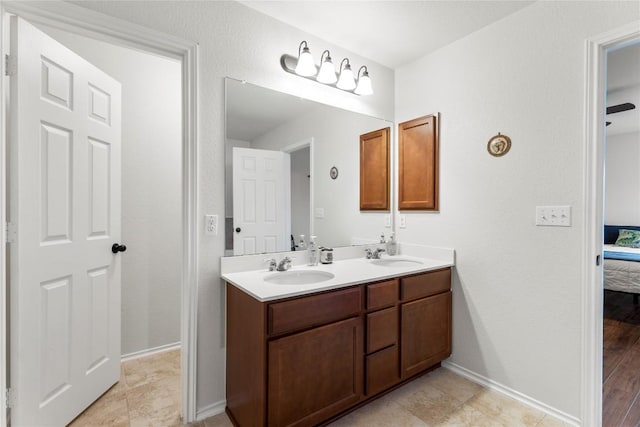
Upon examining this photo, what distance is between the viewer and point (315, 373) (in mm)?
1508

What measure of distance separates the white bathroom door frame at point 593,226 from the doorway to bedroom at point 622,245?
0.18 metres

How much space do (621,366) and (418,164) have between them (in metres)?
2.11

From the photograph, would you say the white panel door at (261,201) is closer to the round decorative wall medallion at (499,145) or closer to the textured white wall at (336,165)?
the textured white wall at (336,165)

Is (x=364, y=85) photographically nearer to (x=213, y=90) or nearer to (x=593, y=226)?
(x=213, y=90)

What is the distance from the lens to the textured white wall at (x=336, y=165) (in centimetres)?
211

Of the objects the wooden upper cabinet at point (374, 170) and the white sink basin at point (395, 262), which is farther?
the wooden upper cabinet at point (374, 170)

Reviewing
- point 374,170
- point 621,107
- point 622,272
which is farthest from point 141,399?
point 621,107

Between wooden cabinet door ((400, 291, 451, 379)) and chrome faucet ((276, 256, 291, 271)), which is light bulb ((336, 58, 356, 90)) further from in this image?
wooden cabinet door ((400, 291, 451, 379))

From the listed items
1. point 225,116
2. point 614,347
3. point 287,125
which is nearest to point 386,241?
point 287,125

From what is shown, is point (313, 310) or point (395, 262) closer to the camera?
point (313, 310)

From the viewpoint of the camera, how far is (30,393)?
1.44m

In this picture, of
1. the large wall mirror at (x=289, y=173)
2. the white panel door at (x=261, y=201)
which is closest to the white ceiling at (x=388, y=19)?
the large wall mirror at (x=289, y=173)

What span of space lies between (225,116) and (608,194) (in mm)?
6462

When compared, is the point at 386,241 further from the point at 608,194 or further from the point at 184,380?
the point at 608,194
